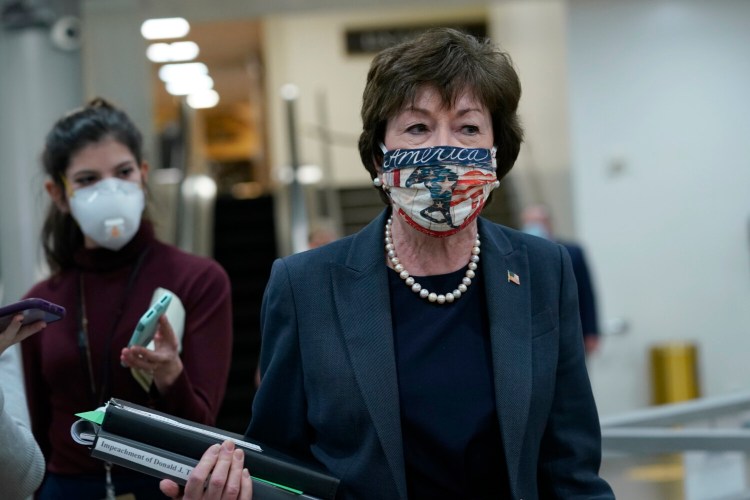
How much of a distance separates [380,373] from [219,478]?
0.35 meters

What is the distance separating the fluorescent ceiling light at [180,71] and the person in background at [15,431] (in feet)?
53.8

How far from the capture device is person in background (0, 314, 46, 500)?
6.79 feet

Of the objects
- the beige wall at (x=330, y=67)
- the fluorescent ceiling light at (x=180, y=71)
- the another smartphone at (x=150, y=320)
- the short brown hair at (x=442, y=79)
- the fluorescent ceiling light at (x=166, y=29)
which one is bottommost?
the another smartphone at (x=150, y=320)

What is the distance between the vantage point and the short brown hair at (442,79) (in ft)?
6.65

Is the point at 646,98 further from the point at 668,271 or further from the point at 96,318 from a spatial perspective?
the point at 96,318

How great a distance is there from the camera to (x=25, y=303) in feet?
6.54

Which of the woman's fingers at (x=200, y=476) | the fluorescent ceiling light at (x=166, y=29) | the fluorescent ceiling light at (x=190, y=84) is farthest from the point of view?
the fluorescent ceiling light at (x=190, y=84)

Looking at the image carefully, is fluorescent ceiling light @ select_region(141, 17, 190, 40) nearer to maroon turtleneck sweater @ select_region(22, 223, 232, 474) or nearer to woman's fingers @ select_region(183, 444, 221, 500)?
maroon turtleneck sweater @ select_region(22, 223, 232, 474)

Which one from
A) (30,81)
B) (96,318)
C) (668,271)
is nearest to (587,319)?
(668,271)

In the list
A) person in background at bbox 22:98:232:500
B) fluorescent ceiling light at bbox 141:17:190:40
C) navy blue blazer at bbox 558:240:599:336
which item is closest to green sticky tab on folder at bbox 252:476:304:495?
person in background at bbox 22:98:232:500

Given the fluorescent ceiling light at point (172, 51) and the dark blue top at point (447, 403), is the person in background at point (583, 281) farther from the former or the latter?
the fluorescent ceiling light at point (172, 51)

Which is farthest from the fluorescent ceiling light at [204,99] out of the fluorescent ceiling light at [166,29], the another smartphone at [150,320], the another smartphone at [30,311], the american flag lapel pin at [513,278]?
the american flag lapel pin at [513,278]

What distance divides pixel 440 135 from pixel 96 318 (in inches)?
48.1

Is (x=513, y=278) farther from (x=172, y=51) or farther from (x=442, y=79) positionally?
(x=172, y=51)
